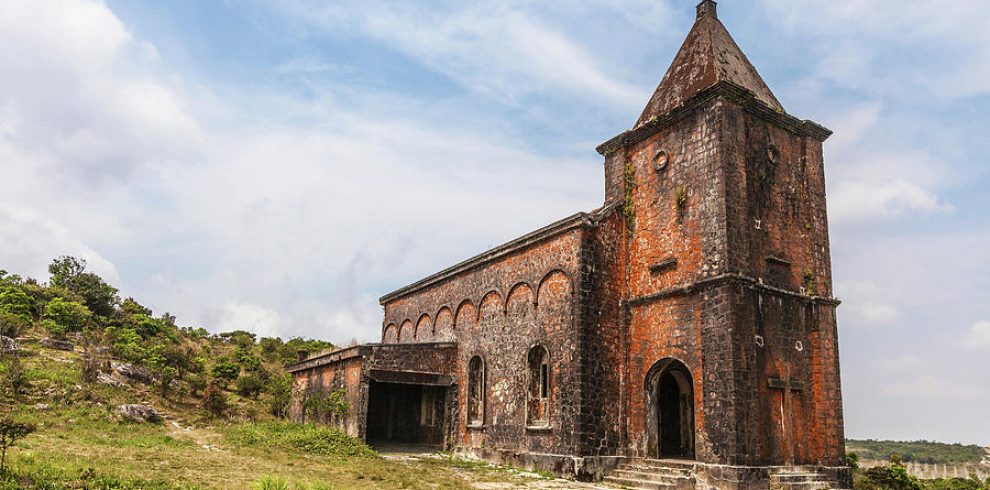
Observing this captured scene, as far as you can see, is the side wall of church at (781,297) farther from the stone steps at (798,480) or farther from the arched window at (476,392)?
the arched window at (476,392)

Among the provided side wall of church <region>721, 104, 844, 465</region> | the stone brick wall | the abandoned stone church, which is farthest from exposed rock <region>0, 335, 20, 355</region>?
side wall of church <region>721, 104, 844, 465</region>

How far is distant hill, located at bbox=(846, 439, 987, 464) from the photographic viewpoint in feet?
192

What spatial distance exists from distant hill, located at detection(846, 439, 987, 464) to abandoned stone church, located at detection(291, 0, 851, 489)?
42.4 metres

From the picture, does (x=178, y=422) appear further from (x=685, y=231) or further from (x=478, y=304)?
(x=685, y=231)

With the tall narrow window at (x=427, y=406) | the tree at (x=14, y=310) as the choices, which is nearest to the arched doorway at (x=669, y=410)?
the tall narrow window at (x=427, y=406)

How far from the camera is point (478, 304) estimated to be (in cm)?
2261

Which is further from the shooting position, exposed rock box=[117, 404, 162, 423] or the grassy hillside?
exposed rock box=[117, 404, 162, 423]

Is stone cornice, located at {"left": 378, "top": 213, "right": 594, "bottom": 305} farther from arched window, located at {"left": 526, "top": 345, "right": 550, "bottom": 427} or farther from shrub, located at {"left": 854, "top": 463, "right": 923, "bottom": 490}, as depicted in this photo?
shrub, located at {"left": 854, "top": 463, "right": 923, "bottom": 490}

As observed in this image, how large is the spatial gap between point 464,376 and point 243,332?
32498 millimetres

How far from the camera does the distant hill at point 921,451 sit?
192 feet

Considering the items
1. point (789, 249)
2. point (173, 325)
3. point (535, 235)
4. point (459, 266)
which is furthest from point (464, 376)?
point (173, 325)

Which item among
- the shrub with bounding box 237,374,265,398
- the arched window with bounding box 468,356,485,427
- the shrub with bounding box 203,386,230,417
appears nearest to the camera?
the arched window with bounding box 468,356,485,427

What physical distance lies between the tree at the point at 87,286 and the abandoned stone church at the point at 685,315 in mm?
26105

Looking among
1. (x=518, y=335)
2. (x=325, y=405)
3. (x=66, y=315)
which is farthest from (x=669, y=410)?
(x=66, y=315)
